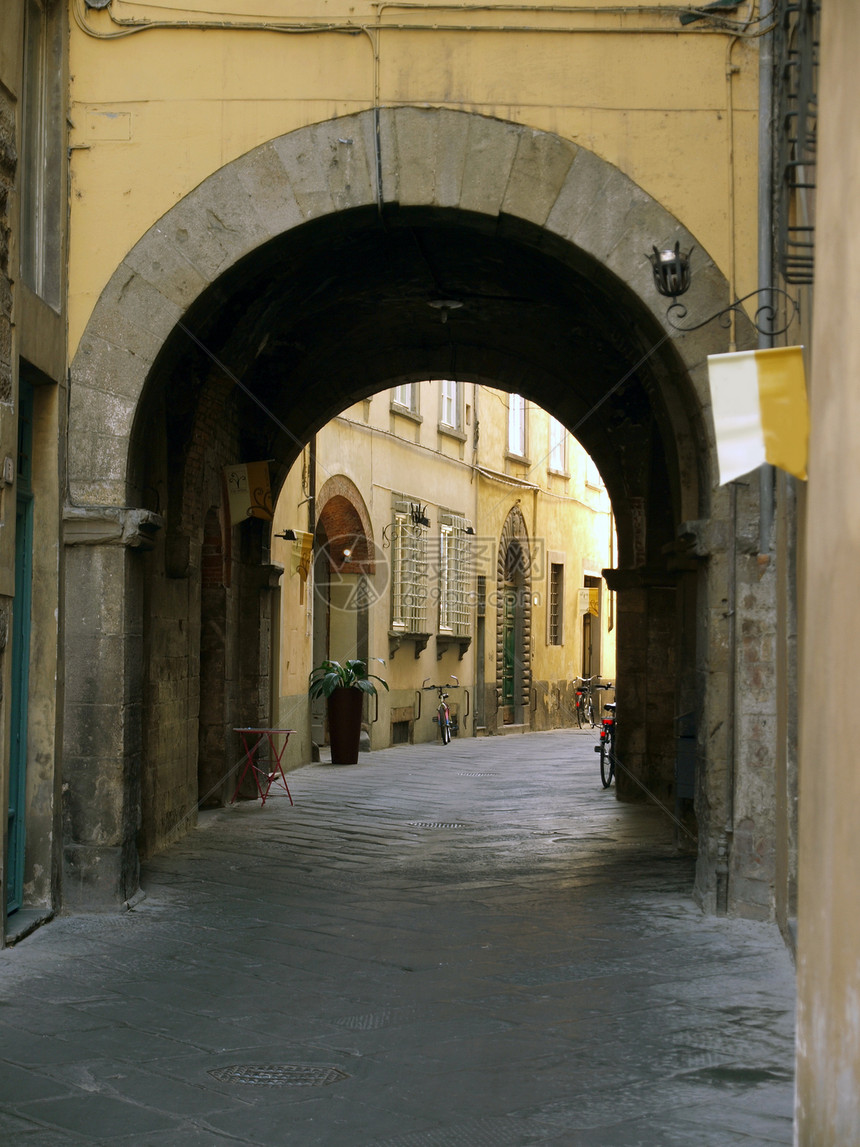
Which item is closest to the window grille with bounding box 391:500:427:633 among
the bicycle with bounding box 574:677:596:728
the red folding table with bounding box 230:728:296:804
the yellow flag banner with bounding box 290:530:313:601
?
the yellow flag banner with bounding box 290:530:313:601

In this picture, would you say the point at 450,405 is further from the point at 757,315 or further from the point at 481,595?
the point at 757,315

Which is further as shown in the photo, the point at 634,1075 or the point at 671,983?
the point at 671,983

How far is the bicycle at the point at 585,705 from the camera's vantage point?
2798 cm

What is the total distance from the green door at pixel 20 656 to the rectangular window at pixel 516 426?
18.7 metres

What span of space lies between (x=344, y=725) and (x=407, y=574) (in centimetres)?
427

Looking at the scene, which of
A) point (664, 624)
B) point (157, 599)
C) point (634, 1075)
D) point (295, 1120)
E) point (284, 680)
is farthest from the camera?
point (284, 680)

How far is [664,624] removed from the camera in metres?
12.8

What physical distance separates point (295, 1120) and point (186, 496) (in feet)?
21.3

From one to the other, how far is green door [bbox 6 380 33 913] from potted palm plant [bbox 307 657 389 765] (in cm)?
884

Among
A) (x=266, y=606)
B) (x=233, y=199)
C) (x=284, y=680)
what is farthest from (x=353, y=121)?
(x=284, y=680)

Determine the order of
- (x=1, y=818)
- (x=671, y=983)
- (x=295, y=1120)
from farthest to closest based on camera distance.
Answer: (x=1, y=818)
(x=671, y=983)
(x=295, y=1120)

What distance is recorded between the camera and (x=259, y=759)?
12781 millimetres

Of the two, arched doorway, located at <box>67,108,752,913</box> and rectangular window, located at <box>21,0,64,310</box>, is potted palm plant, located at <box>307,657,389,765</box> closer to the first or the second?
arched doorway, located at <box>67,108,752,913</box>

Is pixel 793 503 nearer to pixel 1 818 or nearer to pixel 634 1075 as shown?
pixel 634 1075
